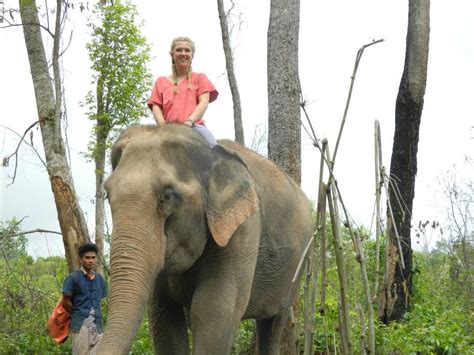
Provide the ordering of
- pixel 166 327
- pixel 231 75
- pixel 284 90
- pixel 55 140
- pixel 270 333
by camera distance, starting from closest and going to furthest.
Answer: pixel 166 327 → pixel 270 333 → pixel 284 90 → pixel 55 140 → pixel 231 75

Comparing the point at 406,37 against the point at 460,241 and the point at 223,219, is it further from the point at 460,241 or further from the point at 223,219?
the point at 223,219

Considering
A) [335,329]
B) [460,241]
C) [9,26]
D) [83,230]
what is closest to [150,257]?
[335,329]

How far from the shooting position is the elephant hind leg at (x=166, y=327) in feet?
20.3

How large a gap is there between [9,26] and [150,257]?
6586mm

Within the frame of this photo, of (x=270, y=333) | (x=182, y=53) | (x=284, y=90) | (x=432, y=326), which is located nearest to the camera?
(x=182, y=53)

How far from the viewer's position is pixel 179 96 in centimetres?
605

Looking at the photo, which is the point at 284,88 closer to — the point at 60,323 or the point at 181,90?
the point at 181,90

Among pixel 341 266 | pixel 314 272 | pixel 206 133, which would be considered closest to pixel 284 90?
pixel 206 133

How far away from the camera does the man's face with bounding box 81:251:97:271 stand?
765cm

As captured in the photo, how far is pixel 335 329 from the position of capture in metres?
8.98

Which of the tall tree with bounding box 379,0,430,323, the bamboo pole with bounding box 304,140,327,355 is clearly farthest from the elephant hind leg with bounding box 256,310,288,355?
the tall tree with bounding box 379,0,430,323

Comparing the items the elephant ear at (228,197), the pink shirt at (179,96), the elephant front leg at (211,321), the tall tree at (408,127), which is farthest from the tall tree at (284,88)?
the elephant front leg at (211,321)

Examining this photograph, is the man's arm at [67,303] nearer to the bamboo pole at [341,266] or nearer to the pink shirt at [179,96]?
the pink shirt at [179,96]

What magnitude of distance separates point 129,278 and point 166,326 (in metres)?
1.60
